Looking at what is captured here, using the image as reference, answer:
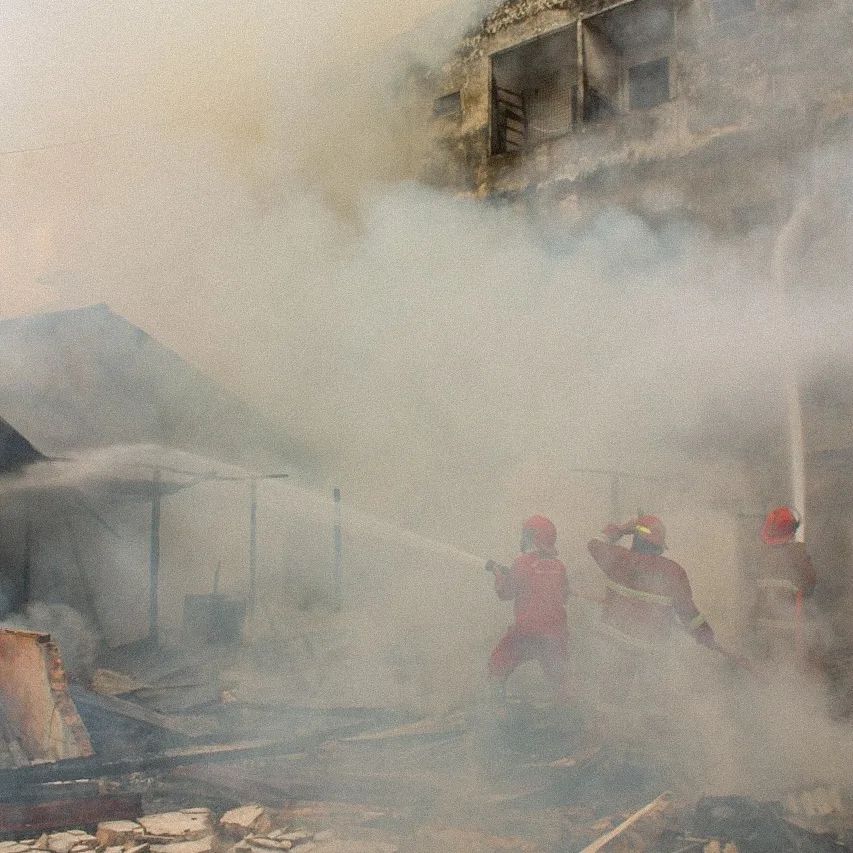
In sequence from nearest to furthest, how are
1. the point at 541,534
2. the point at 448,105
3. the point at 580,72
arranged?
the point at 541,534, the point at 580,72, the point at 448,105

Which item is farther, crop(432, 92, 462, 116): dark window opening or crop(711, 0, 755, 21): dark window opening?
crop(432, 92, 462, 116): dark window opening

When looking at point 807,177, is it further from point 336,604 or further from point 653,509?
point 336,604

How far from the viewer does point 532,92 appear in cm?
1148

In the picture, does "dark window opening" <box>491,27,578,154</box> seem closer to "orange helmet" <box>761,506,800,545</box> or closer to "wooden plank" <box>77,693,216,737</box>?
"orange helmet" <box>761,506,800,545</box>

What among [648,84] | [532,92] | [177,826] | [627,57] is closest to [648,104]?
[648,84]

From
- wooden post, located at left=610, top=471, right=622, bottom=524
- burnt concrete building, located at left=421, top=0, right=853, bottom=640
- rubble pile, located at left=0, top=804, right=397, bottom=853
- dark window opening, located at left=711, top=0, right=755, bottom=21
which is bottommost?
rubble pile, located at left=0, top=804, right=397, bottom=853

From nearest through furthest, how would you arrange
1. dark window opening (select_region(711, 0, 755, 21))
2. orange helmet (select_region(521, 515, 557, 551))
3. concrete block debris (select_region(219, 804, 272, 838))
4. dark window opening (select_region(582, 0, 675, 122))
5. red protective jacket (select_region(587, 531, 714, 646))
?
concrete block debris (select_region(219, 804, 272, 838)) → red protective jacket (select_region(587, 531, 714, 646)) → orange helmet (select_region(521, 515, 557, 551)) → dark window opening (select_region(711, 0, 755, 21)) → dark window opening (select_region(582, 0, 675, 122))

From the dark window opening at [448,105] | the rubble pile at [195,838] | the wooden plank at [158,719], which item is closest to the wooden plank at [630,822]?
the rubble pile at [195,838]

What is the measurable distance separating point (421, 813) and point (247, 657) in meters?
3.91

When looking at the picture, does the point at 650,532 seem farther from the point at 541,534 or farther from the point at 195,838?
the point at 195,838

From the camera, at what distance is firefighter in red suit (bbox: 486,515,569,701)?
5.88 m

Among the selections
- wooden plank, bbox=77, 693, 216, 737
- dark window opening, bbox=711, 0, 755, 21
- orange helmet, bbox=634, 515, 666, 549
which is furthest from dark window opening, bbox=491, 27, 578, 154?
wooden plank, bbox=77, 693, 216, 737

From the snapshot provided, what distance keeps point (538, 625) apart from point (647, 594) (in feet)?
2.25

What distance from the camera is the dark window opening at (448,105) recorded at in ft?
38.0
